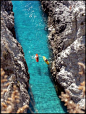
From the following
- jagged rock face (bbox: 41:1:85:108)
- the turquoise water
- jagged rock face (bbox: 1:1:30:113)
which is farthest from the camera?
the turquoise water

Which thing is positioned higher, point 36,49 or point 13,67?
point 36,49

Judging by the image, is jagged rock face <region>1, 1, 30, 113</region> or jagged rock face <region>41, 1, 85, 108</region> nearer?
jagged rock face <region>1, 1, 30, 113</region>

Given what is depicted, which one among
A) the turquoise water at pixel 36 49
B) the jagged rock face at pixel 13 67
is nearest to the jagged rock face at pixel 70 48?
the turquoise water at pixel 36 49

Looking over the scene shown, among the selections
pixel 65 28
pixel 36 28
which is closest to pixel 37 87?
pixel 65 28

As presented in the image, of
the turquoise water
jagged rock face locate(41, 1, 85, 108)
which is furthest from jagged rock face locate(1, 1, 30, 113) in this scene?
jagged rock face locate(41, 1, 85, 108)

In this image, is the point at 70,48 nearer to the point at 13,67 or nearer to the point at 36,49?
the point at 36,49

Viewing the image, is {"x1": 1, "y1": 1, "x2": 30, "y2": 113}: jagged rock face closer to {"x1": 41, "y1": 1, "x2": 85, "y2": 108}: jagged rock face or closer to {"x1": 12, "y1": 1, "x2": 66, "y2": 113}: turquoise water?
{"x1": 12, "y1": 1, "x2": 66, "y2": 113}: turquoise water

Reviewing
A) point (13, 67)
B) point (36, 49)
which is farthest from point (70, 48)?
point (13, 67)
